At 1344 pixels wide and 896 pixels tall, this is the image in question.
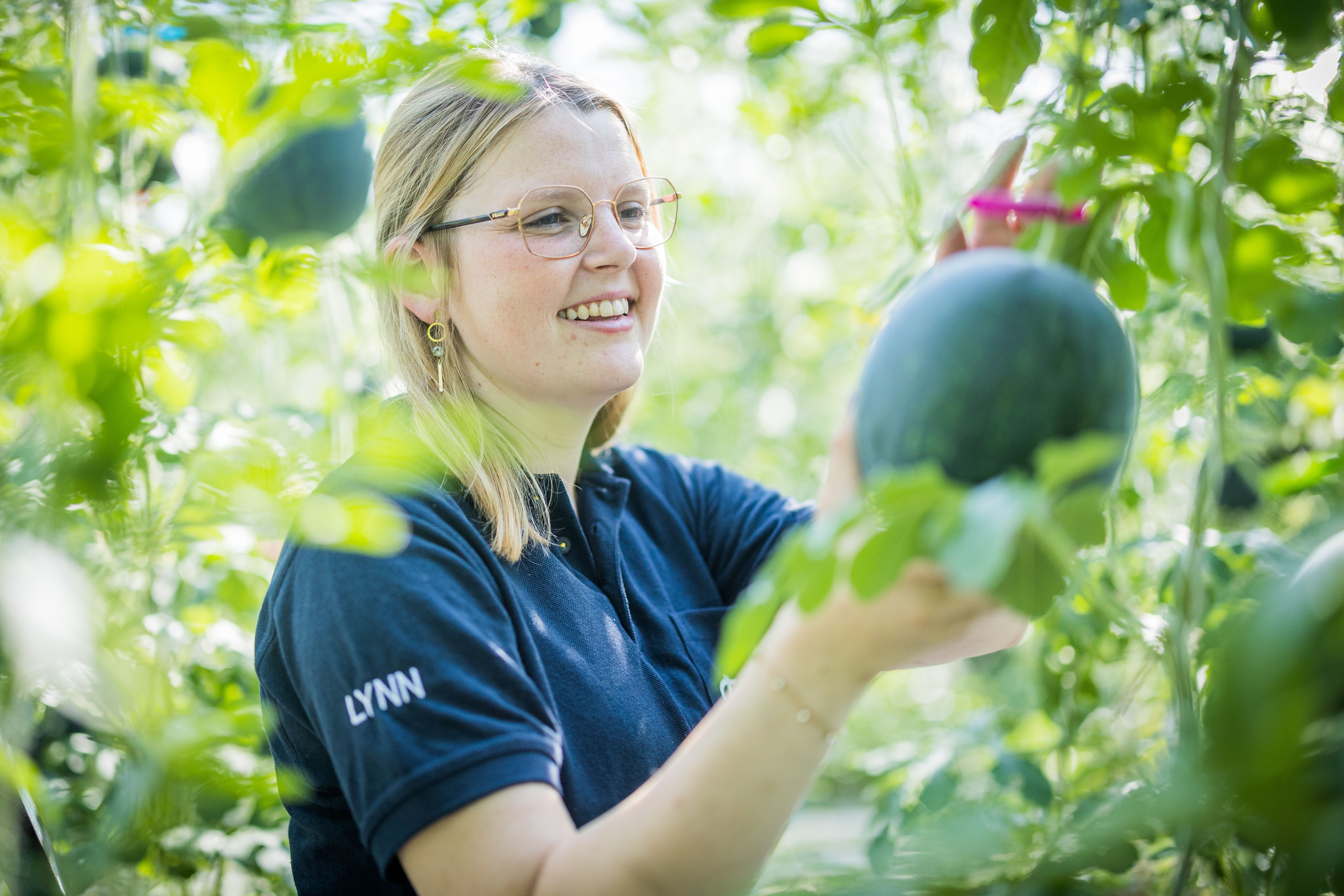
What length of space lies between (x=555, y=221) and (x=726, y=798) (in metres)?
1.04

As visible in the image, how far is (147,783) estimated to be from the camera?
904mm

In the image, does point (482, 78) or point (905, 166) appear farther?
point (905, 166)

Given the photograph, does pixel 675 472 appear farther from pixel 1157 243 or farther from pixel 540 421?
pixel 1157 243

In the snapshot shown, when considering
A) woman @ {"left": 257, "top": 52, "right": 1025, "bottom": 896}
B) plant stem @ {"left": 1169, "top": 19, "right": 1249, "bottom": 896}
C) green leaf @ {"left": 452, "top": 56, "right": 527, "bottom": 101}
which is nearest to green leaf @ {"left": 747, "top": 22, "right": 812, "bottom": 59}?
woman @ {"left": 257, "top": 52, "right": 1025, "bottom": 896}

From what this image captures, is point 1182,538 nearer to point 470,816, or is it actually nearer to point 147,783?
point 470,816

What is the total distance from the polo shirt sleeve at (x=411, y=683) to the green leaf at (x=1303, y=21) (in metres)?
1.07

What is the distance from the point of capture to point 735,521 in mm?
2047

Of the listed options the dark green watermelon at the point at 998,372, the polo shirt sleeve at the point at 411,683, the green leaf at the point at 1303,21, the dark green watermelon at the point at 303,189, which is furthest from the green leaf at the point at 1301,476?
the dark green watermelon at the point at 303,189

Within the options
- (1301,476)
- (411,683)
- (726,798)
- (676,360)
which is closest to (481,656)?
(411,683)

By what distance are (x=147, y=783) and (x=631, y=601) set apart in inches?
35.9

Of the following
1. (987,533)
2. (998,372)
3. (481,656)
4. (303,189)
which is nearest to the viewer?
(987,533)

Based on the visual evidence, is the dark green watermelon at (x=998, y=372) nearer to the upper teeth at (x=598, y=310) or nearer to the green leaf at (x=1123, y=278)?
the green leaf at (x=1123, y=278)

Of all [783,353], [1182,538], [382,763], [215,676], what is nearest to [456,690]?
[382,763]

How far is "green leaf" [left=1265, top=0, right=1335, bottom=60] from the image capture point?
3.03 ft
